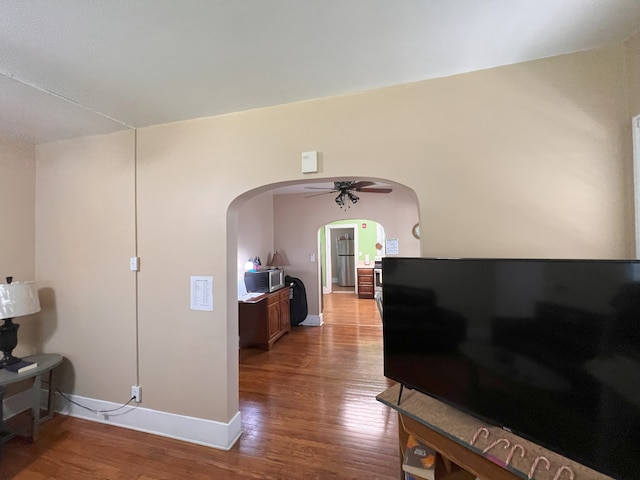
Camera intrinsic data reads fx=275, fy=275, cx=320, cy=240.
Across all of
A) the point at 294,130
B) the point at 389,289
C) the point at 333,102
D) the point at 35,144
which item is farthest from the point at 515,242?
the point at 35,144

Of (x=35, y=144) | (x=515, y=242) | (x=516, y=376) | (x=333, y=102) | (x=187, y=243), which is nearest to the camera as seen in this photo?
(x=516, y=376)

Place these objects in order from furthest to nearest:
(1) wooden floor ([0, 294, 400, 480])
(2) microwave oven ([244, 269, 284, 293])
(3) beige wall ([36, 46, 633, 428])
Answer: (2) microwave oven ([244, 269, 284, 293]) → (1) wooden floor ([0, 294, 400, 480]) → (3) beige wall ([36, 46, 633, 428])

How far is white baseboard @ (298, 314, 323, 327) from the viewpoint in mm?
5250

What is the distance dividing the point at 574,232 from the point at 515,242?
0.91 feet

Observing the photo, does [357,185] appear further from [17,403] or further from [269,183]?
[17,403]

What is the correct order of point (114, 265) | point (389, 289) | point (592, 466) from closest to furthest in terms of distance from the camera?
1. point (592, 466)
2. point (389, 289)
3. point (114, 265)

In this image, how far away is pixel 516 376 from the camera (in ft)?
3.44

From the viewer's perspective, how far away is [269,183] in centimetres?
203

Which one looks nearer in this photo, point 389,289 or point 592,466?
point 592,466

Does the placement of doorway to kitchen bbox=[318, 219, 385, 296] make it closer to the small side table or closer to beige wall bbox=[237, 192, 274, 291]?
beige wall bbox=[237, 192, 274, 291]

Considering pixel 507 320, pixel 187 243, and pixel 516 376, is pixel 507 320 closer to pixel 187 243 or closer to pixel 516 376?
pixel 516 376

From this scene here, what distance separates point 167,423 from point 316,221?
12.5 ft

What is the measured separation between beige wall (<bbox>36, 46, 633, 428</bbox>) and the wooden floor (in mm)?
279

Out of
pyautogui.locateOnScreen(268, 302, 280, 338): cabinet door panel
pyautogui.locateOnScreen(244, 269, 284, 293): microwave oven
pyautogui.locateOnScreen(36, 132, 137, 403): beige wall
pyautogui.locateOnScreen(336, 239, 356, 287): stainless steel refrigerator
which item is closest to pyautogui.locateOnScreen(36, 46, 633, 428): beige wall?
pyautogui.locateOnScreen(36, 132, 137, 403): beige wall
